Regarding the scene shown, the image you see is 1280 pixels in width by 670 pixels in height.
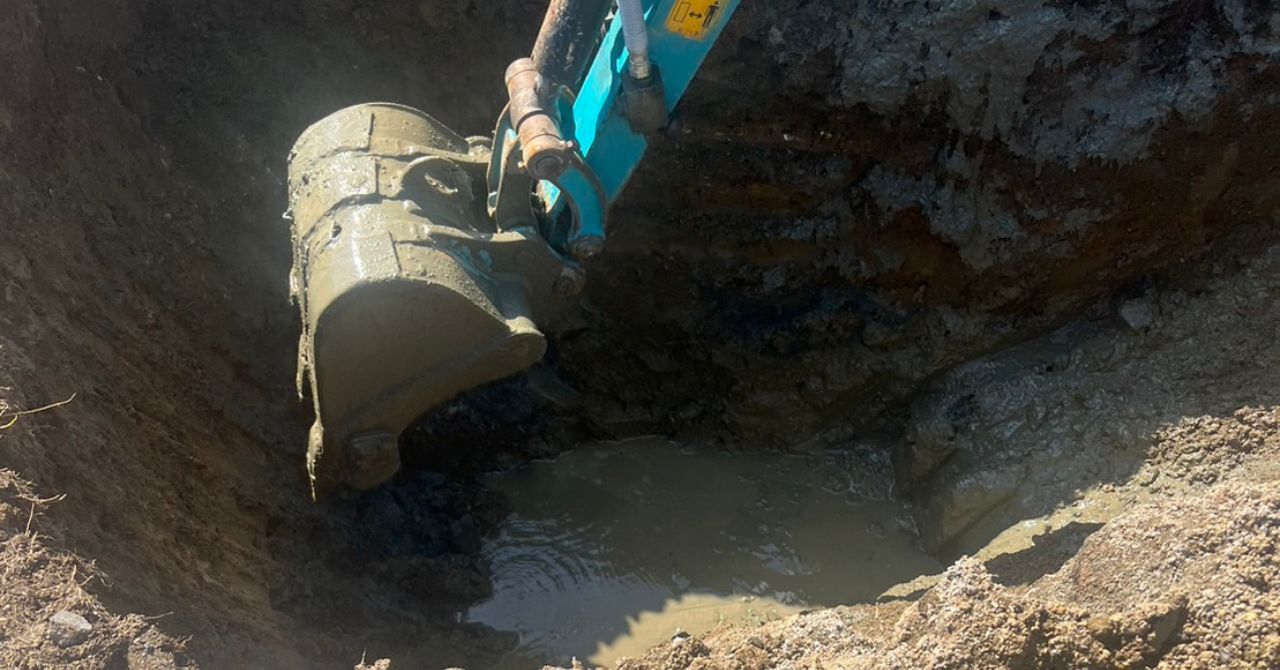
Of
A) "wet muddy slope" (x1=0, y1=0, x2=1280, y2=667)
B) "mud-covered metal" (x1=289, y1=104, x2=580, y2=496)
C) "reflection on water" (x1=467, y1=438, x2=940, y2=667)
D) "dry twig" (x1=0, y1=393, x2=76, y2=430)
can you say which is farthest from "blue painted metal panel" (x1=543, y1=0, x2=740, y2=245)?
"dry twig" (x1=0, y1=393, x2=76, y2=430)

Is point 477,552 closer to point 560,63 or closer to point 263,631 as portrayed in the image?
point 263,631

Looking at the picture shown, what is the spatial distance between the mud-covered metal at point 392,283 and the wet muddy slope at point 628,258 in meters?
0.59

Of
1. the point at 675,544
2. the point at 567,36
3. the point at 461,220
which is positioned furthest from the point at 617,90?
the point at 675,544

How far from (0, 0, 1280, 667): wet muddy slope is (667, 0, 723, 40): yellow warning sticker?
76 cm

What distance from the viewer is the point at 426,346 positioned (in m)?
3.03

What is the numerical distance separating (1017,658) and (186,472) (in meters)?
2.77

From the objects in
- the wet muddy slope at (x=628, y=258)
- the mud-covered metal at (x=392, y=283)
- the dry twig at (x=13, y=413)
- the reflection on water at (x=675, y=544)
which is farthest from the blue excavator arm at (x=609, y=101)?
the dry twig at (x=13, y=413)

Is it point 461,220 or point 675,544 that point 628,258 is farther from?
point 675,544

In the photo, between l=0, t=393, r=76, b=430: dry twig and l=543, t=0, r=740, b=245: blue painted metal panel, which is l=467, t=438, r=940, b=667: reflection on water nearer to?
l=543, t=0, r=740, b=245: blue painted metal panel

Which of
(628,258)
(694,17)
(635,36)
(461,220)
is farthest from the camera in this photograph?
(628,258)

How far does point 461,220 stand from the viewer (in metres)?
3.21

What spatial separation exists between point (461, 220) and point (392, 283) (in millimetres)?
464

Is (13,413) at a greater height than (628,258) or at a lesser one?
lesser

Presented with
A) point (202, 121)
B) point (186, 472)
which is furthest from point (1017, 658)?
point (202, 121)
